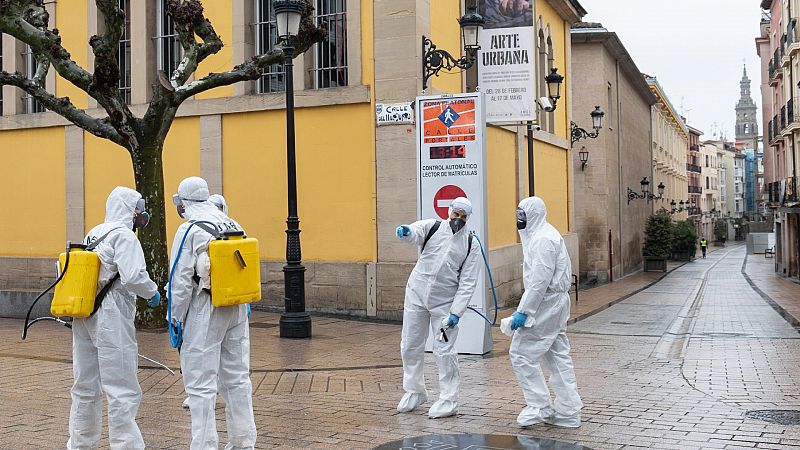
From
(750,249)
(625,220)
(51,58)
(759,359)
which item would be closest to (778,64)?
(625,220)

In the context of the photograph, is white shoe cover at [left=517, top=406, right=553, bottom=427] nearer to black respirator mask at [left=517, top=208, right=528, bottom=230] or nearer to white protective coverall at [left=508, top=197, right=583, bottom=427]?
white protective coverall at [left=508, top=197, right=583, bottom=427]

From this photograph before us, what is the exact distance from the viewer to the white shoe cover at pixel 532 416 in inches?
272

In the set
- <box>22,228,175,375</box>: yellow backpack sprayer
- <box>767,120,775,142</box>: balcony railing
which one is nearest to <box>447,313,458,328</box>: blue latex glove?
<box>22,228,175,375</box>: yellow backpack sprayer

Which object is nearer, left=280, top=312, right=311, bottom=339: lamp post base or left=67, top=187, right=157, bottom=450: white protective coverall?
left=67, top=187, right=157, bottom=450: white protective coverall

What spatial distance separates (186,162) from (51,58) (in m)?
4.94

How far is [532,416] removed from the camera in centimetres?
691

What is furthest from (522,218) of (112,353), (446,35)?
(446,35)

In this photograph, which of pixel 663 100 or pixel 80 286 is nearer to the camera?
pixel 80 286

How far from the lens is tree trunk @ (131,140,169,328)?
12.9 meters

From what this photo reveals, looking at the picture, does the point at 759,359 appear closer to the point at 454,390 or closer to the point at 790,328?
the point at 790,328

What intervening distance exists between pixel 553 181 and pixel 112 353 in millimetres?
20312

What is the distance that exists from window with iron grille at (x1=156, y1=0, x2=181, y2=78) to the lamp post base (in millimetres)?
7475

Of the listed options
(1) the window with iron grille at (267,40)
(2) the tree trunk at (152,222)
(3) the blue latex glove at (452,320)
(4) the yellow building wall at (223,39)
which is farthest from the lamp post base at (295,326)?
(4) the yellow building wall at (223,39)

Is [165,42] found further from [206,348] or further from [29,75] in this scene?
[206,348]
